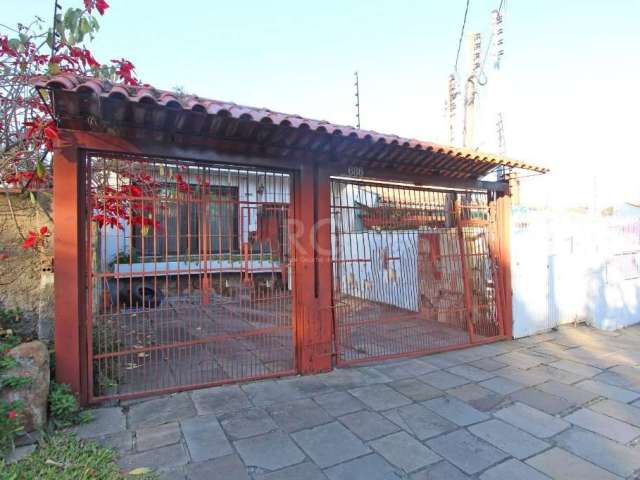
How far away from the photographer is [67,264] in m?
3.39

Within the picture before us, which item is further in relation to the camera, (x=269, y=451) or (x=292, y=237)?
(x=292, y=237)

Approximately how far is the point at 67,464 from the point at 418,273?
4.96 m

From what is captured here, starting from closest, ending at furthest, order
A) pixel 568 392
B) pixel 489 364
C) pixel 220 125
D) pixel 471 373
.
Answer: pixel 220 125, pixel 568 392, pixel 471 373, pixel 489 364

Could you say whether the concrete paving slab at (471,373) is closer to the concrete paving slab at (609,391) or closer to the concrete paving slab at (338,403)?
the concrete paving slab at (609,391)

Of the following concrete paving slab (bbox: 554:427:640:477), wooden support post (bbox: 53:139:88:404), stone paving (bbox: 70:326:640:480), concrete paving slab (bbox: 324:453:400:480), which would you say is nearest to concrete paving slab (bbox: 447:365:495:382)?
stone paving (bbox: 70:326:640:480)

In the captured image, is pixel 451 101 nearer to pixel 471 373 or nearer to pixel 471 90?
pixel 471 90

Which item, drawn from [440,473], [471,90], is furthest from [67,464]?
[471,90]

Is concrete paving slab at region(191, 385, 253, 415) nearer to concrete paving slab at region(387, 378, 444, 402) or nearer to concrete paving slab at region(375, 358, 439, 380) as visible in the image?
concrete paving slab at region(387, 378, 444, 402)

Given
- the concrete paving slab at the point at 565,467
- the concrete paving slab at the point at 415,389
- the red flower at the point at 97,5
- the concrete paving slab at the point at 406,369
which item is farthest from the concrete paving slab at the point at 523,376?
the red flower at the point at 97,5

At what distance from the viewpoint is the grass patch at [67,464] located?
7.93 feet

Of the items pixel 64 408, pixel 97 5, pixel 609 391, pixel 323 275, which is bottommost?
pixel 609 391

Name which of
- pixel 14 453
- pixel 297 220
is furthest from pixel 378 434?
pixel 14 453

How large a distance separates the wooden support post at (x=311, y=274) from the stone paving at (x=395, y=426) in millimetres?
307

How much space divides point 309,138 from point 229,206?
47.0 inches
